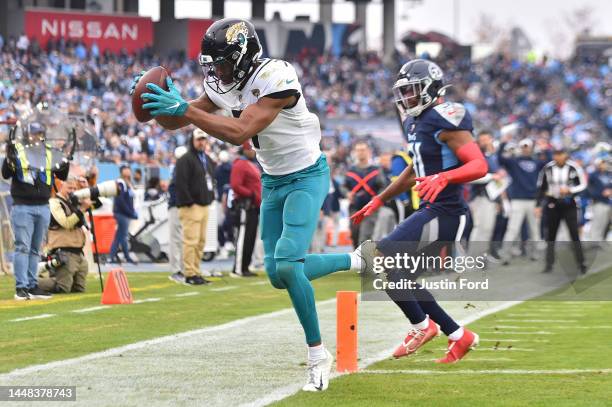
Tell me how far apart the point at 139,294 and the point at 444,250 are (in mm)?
5817

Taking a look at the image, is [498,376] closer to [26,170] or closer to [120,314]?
[120,314]

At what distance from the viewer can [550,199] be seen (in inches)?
701

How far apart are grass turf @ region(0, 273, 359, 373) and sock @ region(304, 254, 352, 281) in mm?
1768

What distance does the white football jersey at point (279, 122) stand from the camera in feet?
22.1

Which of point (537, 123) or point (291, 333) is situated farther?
point (537, 123)

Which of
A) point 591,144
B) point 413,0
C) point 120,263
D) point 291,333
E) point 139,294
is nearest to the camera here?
point 291,333

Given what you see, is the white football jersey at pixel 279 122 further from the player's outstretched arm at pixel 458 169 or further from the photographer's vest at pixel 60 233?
the photographer's vest at pixel 60 233

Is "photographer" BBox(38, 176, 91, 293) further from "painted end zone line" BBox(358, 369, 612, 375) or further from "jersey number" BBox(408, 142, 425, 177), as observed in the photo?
"painted end zone line" BBox(358, 369, 612, 375)

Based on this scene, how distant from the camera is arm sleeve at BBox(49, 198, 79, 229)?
13383 millimetres

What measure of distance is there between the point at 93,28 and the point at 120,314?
32479mm

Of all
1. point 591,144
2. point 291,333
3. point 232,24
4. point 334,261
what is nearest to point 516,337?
point 291,333

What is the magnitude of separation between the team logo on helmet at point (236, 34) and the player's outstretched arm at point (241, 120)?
0.33 meters

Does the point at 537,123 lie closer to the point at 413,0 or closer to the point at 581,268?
the point at 413,0

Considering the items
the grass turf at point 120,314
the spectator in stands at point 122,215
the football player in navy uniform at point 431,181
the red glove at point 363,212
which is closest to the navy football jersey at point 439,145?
the football player in navy uniform at point 431,181
